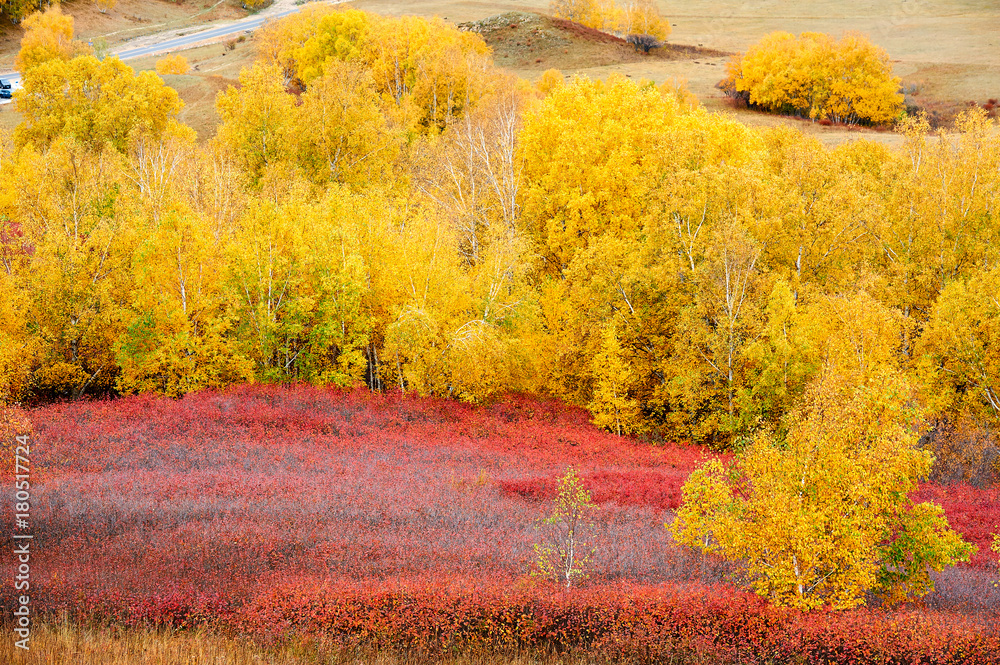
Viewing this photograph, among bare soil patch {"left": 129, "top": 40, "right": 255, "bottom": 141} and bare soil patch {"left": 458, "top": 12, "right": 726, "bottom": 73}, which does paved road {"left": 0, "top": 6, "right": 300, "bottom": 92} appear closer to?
bare soil patch {"left": 129, "top": 40, "right": 255, "bottom": 141}

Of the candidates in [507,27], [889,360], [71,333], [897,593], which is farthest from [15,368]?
[507,27]

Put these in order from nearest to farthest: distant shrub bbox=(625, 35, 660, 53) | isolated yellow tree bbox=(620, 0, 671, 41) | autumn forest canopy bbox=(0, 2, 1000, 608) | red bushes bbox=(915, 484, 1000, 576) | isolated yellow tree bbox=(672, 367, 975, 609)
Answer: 1. isolated yellow tree bbox=(672, 367, 975, 609)
2. red bushes bbox=(915, 484, 1000, 576)
3. autumn forest canopy bbox=(0, 2, 1000, 608)
4. distant shrub bbox=(625, 35, 660, 53)
5. isolated yellow tree bbox=(620, 0, 671, 41)

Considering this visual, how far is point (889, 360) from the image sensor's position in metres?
28.9

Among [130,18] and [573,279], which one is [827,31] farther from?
[573,279]

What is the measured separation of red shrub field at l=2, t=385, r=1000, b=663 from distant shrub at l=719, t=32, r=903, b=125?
2683 inches

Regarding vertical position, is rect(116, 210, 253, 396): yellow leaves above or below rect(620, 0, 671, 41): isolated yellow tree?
below

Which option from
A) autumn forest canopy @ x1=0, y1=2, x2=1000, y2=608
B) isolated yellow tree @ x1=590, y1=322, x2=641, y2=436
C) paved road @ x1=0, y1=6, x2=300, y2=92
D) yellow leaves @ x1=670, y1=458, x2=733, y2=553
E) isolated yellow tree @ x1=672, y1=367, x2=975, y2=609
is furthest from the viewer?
paved road @ x1=0, y1=6, x2=300, y2=92

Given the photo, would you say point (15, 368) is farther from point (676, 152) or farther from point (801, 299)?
point (801, 299)

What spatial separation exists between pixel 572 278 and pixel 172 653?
25943mm

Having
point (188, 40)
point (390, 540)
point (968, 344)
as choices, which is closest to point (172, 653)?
point (390, 540)

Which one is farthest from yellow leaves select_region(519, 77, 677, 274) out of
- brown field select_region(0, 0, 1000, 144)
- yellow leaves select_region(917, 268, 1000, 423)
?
brown field select_region(0, 0, 1000, 144)

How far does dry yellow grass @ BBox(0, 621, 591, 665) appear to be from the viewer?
1096 centimetres

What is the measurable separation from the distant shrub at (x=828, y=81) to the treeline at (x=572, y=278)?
49866mm

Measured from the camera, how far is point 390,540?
17.4 m
